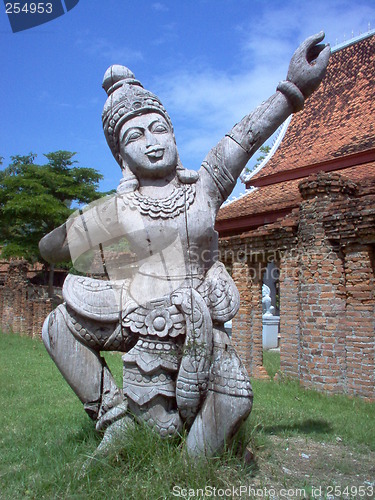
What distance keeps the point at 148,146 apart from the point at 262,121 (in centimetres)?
72

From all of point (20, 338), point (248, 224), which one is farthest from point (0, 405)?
point (20, 338)

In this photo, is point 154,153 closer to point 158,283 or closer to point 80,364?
point 158,283

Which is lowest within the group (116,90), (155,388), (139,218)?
(155,388)

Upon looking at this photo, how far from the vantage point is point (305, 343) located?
6.56 m

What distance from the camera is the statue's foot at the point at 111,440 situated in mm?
2348

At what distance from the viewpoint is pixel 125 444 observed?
236 centimetres

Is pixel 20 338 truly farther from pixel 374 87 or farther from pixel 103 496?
pixel 103 496

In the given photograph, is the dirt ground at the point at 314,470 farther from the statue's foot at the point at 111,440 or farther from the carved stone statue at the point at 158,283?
the statue's foot at the point at 111,440

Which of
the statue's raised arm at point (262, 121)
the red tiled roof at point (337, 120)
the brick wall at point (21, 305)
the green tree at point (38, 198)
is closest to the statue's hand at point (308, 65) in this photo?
the statue's raised arm at point (262, 121)

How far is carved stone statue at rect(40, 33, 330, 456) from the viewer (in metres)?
2.40

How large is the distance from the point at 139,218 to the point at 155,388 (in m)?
0.93

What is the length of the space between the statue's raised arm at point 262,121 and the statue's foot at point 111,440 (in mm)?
1332

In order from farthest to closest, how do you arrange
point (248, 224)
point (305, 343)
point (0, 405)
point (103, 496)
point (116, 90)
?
1. point (248, 224)
2. point (305, 343)
3. point (0, 405)
4. point (116, 90)
5. point (103, 496)

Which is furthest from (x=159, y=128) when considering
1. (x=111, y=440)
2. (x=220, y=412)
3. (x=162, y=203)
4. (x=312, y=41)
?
(x=111, y=440)
